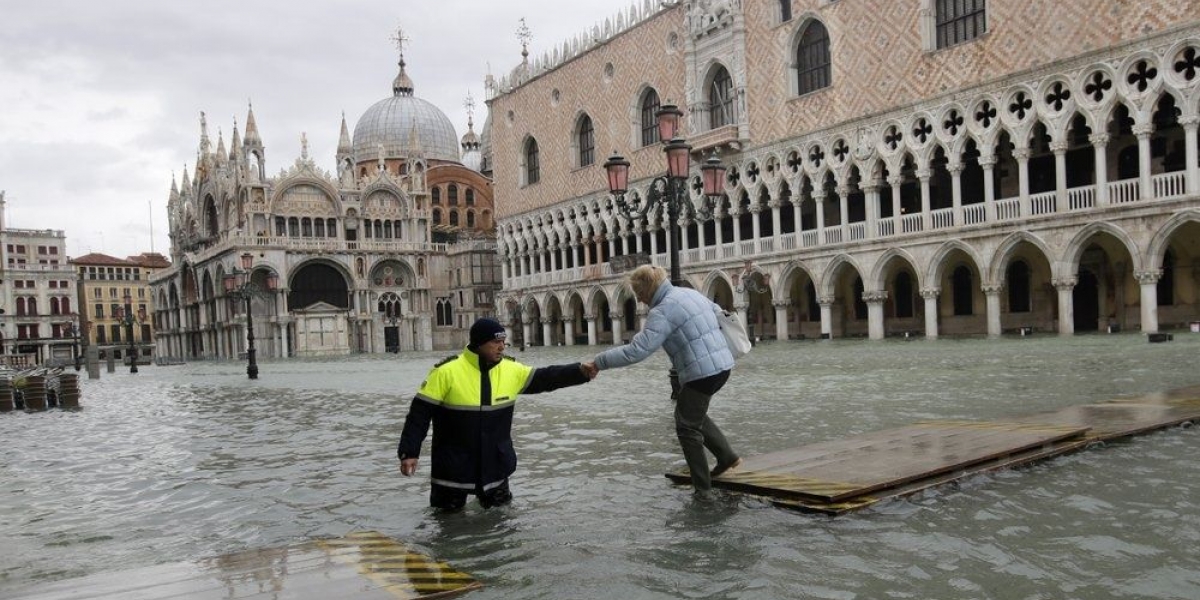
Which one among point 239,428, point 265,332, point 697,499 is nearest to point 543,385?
point 697,499

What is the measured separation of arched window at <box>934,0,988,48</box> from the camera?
27.0m

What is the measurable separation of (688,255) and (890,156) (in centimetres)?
1129

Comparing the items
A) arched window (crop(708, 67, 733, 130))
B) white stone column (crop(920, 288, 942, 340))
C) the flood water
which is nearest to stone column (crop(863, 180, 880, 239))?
white stone column (crop(920, 288, 942, 340))

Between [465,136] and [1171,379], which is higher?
[465,136]

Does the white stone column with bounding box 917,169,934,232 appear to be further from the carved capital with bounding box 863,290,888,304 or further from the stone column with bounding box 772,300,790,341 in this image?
the stone column with bounding box 772,300,790,341

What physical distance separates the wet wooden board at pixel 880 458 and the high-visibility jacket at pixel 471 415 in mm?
1372

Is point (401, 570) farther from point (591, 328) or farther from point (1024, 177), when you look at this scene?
point (591, 328)

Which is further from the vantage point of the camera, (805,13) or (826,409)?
(805,13)

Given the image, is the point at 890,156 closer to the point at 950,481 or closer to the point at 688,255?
the point at 688,255

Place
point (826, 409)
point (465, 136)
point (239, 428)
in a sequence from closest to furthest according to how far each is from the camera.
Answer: point (826, 409), point (239, 428), point (465, 136)

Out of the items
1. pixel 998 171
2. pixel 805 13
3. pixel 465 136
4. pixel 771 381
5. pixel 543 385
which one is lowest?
pixel 771 381

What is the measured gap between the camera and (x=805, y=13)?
32.0 metres

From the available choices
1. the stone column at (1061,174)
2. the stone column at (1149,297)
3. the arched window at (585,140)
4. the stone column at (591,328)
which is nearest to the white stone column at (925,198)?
the stone column at (1061,174)

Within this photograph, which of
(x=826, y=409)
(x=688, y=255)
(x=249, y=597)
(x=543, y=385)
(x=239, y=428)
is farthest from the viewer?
(x=688, y=255)
